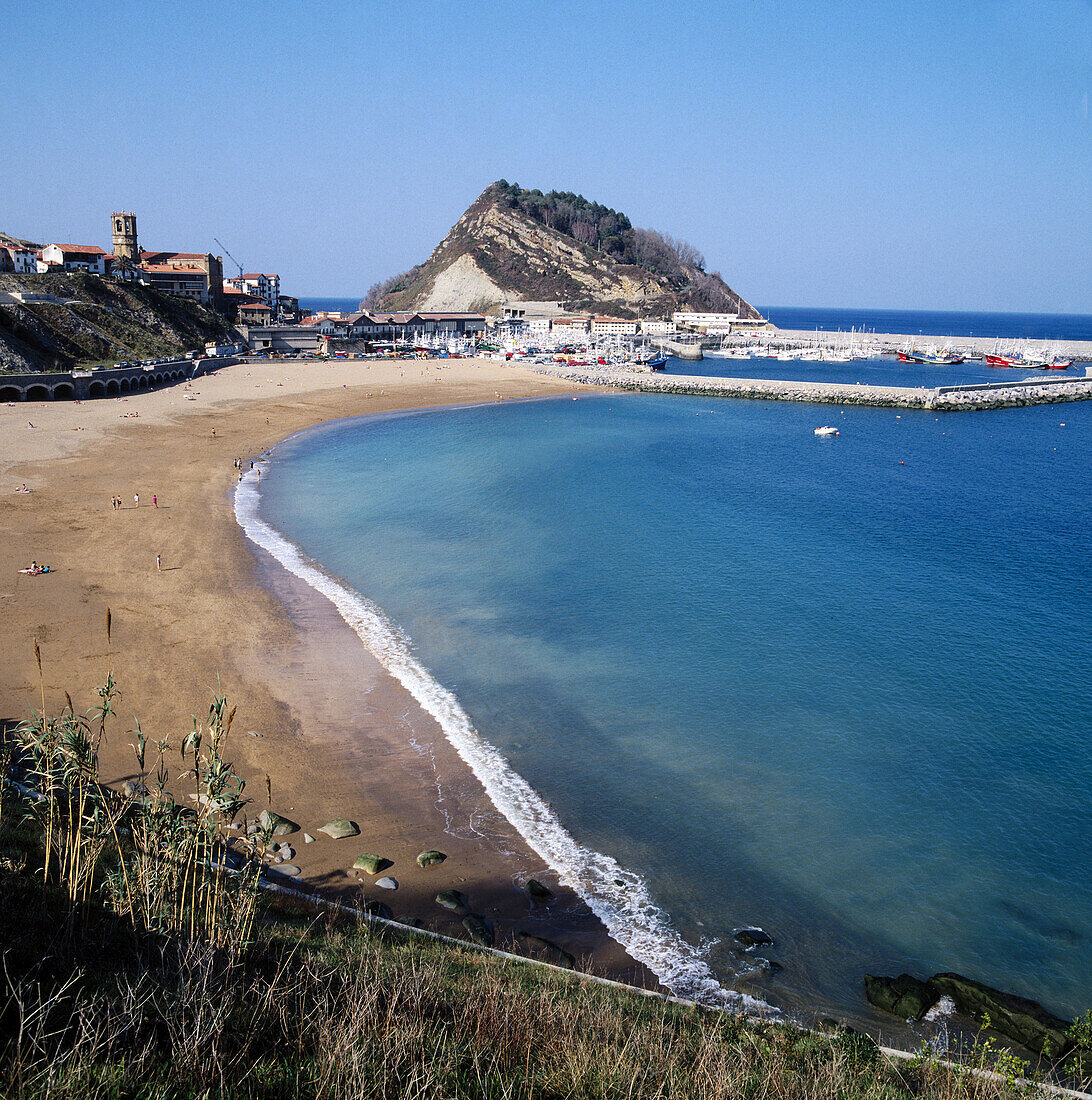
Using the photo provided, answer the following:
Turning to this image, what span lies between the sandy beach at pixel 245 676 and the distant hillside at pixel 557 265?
12176 centimetres

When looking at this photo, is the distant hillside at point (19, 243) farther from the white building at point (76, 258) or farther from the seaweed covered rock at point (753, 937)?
the seaweed covered rock at point (753, 937)

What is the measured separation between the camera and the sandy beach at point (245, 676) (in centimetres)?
1218

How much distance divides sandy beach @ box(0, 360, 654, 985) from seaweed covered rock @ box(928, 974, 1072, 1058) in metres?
4.03

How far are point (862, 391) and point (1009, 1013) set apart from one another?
76.1 meters

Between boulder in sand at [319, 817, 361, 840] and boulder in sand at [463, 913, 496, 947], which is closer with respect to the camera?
boulder in sand at [463, 913, 496, 947]

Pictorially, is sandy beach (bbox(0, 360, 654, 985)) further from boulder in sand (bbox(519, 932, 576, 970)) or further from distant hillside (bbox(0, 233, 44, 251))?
distant hillside (bbox(0, 233, 44, 251))

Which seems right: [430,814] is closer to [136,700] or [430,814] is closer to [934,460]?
[136,700]

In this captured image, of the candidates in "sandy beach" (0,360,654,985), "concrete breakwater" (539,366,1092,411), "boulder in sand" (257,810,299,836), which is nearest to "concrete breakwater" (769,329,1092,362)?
"concrete breakwater" (539,366,1092,411)

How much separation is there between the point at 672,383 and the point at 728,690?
71.5 m

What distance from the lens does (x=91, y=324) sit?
223 feet

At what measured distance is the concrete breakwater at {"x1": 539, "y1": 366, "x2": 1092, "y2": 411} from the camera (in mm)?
75562

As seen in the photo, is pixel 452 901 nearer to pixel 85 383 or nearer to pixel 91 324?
pixel 85 383

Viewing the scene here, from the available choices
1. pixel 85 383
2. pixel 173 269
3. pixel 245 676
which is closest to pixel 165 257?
pixel 173 269

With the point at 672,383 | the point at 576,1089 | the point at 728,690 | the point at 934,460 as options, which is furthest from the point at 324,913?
the point at 672,383
